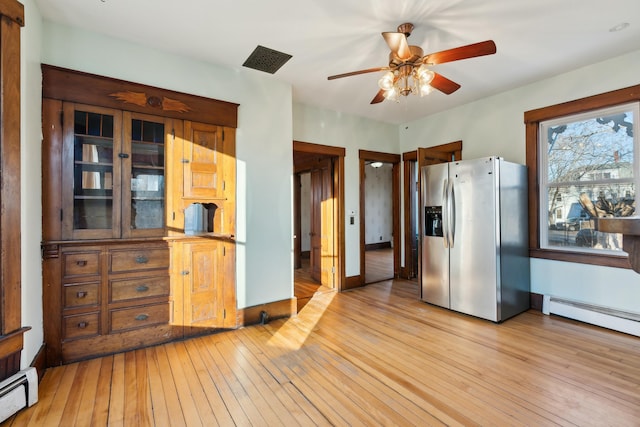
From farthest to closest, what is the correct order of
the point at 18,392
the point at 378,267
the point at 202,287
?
the point at 378,267, the point at 202,287, the point at 18,392

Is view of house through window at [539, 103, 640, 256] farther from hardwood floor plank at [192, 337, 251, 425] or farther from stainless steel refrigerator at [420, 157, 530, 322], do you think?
hardwood floor plank at [192, 337, 251, 425]

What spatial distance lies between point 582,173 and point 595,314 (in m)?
1.58

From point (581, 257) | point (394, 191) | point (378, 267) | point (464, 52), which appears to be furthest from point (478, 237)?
point (378, 267)

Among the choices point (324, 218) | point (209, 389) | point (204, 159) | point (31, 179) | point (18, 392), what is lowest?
point (209, 389)

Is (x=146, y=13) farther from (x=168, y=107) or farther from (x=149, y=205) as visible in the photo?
(x=149, y=205)

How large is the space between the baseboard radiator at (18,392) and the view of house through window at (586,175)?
5.12 meters

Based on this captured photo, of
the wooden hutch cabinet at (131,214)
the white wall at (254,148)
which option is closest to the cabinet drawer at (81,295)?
the wooden hutch cabinet at (131,214)

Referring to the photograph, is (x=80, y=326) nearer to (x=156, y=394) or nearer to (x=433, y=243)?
(x=156, y=394)

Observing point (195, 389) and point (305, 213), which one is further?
point (305, 213)

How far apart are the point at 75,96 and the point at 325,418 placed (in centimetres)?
317

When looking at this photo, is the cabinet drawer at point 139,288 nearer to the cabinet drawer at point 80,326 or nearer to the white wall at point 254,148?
the cabinet drawer at point 80,326

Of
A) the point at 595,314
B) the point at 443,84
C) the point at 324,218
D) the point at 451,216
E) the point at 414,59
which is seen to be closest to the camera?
the point at 414,59

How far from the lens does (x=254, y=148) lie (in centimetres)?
342

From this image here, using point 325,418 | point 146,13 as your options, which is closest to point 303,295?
point 325,418
